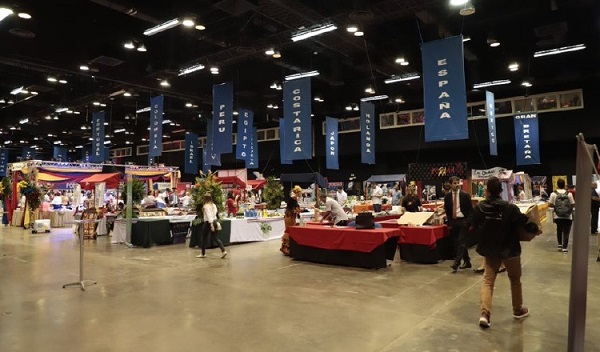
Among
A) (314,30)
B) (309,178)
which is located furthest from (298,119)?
(314,30)

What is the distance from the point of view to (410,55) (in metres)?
13.0

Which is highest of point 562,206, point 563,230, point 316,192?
point 316,192

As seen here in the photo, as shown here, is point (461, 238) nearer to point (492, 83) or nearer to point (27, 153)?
point (492, 83)

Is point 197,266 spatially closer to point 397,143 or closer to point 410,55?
point 410,55

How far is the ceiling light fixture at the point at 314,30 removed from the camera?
9.45 metres

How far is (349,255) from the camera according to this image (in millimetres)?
7301

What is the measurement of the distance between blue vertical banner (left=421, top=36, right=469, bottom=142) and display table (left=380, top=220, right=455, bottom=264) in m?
1.84

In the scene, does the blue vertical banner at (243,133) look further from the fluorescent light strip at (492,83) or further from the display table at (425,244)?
the fluorescent light strip at (492,83)

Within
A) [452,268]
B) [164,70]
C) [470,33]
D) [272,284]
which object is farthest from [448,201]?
[164,70]

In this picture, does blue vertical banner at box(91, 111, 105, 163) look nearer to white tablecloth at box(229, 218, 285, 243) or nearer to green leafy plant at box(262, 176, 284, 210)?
green leafy plant at box(262, 176, 284, 210)

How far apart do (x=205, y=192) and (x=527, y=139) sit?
15183mm

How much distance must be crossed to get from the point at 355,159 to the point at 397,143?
3537 mm

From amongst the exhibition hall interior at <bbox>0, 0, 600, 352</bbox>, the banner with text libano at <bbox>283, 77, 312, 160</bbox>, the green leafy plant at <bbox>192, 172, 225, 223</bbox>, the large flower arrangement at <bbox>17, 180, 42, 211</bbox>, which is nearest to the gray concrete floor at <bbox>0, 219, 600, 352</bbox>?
the exhibition hall interior at <bbox>0, 0, 600, 352</bbox>

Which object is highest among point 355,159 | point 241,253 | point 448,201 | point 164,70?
point 164,70
